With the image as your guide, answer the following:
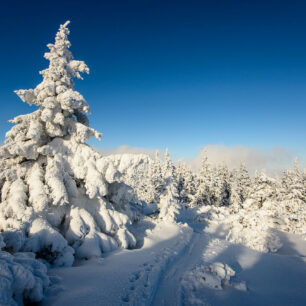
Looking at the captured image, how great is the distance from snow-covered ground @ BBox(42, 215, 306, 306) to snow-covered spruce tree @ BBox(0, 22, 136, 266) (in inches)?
64.2

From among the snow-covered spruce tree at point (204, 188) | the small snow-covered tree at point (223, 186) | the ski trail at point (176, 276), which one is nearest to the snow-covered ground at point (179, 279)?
→ the ski trail at point (176, 276)

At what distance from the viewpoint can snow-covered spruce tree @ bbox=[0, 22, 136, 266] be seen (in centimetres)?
958

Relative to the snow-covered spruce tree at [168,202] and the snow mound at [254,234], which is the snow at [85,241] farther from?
the snow-covered spruce tree at [168,202]

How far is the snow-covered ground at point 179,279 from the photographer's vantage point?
677 cm

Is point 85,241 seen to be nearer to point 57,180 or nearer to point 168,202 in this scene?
point 57,180

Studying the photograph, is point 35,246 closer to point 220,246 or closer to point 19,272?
point 19,272

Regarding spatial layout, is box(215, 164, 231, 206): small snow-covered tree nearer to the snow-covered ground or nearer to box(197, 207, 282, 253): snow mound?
box(197, 207, 282, 253): snow mound

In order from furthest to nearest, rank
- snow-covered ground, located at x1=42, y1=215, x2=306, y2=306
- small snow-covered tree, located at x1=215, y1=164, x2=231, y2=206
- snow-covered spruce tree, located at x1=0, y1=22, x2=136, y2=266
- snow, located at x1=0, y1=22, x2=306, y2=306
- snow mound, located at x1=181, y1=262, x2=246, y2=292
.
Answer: small snow-covered tree, located at x1=215, y1=164, x2=231, y2=206 < snow-covered spruce tree, located at x1=0, y1=22, x2=136, y2=266 < snow mound, located at x1=181, y1=262, x2=246, y2=292 < snow, located at x1=0, y1=22, x2=306, y2=306 < snow-covered ground, located at x1=42, y1=215, x2=306, y2=306

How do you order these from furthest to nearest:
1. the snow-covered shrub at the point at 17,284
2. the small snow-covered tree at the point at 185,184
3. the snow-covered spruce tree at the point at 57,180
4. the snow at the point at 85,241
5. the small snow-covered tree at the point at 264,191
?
the small snow-covered tree at the point at 185,184, the small snow-covered tree at the point at 264,191, the snow-covered spruce tree at the point at 57,180, the snow at the point at 85,241, the snow-covered shrub at the point at 17,284

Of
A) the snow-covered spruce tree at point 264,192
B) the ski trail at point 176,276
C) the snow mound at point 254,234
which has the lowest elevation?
the snow mound at point 254,234

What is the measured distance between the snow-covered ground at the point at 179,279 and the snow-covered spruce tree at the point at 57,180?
5.35 ft

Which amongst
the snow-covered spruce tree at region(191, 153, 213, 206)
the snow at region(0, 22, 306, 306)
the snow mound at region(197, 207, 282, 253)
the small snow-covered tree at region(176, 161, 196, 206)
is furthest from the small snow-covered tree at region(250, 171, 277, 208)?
the small snow-covered tree at region(176, 161, 196, 206)

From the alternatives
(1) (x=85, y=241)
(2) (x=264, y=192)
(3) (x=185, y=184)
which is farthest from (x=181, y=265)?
(3) (x=185, y=184)

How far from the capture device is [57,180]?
11609 mm
